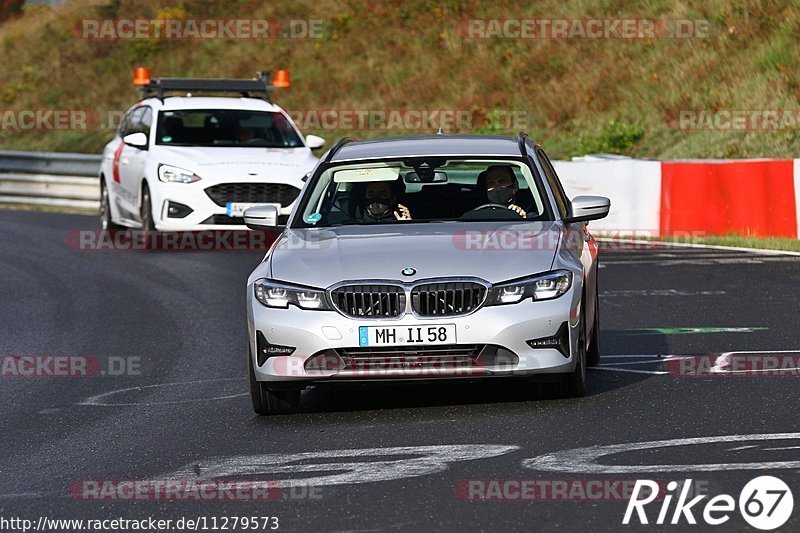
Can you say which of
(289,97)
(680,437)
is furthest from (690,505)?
(289,97)

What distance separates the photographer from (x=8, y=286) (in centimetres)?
1716

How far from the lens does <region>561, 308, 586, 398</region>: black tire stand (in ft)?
29.4

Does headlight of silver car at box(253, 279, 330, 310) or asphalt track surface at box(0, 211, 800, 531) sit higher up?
headlight of silver car at box(253, 279, 330, 310)

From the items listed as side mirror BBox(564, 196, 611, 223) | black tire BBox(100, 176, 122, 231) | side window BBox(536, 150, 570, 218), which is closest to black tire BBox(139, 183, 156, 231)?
black tire BBox(100, 176, 122, 231)

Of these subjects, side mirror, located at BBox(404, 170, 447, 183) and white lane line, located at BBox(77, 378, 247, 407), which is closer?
white lane line, located at BBox(77, 378, 247, 407)

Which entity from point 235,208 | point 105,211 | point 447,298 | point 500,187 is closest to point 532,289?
point 447,298

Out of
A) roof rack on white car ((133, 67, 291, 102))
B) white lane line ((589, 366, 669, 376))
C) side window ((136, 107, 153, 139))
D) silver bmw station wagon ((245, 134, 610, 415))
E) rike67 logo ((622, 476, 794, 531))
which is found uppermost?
roof rack on white car ((133, 67, 291, 102))

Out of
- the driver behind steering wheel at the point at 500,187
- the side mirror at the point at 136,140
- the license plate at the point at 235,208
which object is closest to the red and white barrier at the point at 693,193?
the license plate at the point at 235,208

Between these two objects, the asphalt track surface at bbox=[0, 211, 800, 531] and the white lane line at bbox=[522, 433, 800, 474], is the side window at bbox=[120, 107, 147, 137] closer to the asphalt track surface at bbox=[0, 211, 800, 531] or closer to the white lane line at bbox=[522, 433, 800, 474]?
the asphalt track surface at bbox=[0, 211, 800, 531]

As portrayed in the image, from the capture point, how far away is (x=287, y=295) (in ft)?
28.9

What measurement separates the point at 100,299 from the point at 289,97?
28432 millimetres

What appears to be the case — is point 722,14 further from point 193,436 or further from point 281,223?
point 193,436

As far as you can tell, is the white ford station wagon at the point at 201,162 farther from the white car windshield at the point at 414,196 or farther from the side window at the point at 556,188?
the white car windshield at the point at 414,196

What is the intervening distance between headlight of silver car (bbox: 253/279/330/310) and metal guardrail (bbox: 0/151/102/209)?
62.4ft
